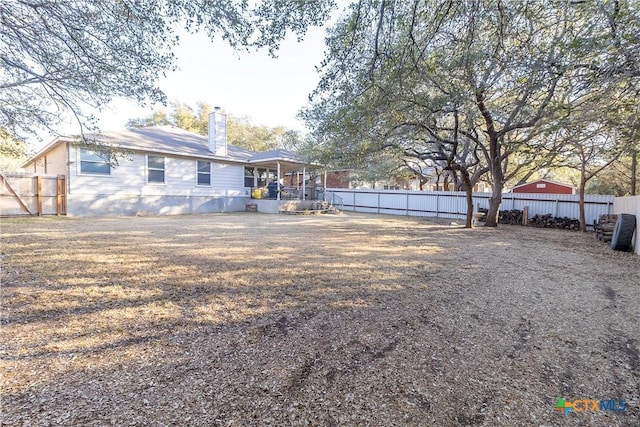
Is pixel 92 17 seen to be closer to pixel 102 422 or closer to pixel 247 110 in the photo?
pixel 102 422

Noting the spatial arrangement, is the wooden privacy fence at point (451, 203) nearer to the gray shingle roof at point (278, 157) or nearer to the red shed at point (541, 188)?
the gray shingle roof at point (278, 157)

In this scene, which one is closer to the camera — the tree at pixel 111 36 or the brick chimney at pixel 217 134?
the tree at pixel 111 36

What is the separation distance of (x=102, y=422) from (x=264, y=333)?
123 centimetres

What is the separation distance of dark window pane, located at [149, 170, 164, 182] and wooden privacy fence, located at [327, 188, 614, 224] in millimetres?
10415

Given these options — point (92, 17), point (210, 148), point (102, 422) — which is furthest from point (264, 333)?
point (210, 148)

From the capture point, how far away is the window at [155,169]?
44.8ft

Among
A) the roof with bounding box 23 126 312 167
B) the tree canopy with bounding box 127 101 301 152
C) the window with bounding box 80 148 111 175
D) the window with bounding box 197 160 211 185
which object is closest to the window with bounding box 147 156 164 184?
the roof with bounding box 23 126 312 167

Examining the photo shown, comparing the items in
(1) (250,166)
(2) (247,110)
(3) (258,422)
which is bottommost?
(3) (258,422)

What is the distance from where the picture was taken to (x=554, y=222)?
1227 cm

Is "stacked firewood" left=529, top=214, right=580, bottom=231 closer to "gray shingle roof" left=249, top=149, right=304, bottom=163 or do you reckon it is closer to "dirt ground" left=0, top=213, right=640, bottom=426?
"dirt ground" left=0, top=213, right=640, bottom=426

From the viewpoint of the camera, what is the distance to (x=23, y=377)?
6.29ft

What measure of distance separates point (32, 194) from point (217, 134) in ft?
24.9

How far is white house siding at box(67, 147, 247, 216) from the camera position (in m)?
11.9

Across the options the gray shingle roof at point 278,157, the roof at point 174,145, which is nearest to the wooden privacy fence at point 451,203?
the gray shingle roof at point 278,157
